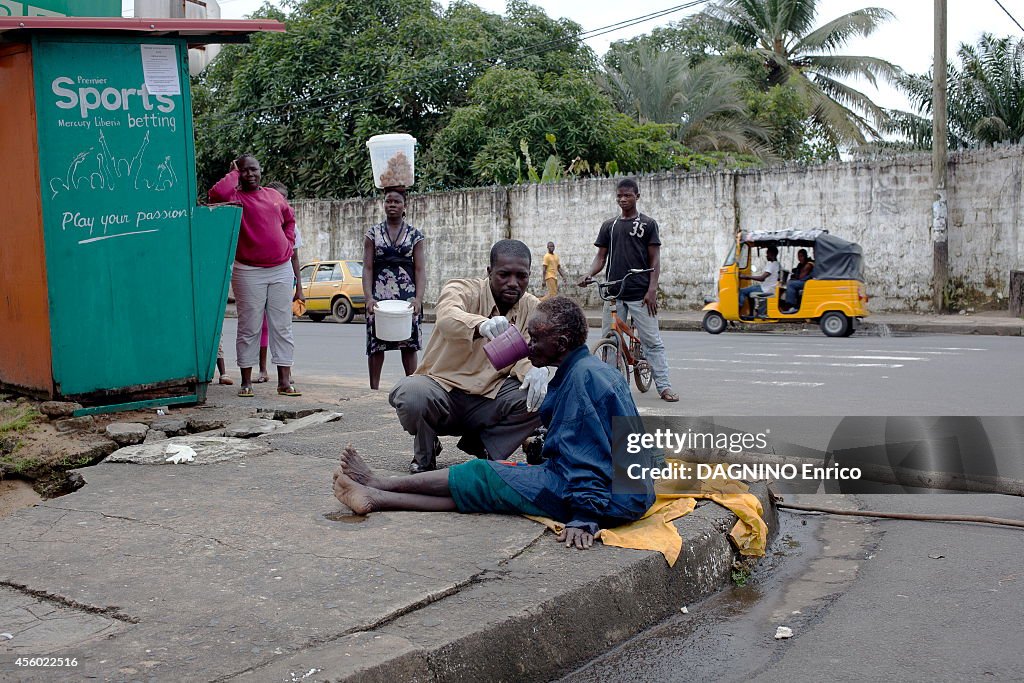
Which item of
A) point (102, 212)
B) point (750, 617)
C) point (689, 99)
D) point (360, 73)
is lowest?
point (750, 617)

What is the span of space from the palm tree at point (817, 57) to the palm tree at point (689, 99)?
6.86 feet

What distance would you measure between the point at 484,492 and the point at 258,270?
13.5 ft

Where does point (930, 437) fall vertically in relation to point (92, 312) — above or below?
below

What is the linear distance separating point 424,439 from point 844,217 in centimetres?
1512

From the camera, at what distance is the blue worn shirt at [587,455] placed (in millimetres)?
3781

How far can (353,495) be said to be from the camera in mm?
4195

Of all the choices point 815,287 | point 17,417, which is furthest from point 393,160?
point 815,287

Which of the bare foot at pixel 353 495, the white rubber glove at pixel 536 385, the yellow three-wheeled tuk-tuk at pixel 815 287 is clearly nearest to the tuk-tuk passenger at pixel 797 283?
the yellow three-wheeled tuk-tuk at pixel 815 287

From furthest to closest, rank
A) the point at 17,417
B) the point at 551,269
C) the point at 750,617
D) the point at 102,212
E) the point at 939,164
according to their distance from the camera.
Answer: the point at 551,269, the point at 939,164, the point at 102,212, the point at 17,417, the point at 750,617

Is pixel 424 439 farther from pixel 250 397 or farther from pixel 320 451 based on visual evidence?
pixel 250 397

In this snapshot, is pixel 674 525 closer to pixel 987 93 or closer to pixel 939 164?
pixel 939 164

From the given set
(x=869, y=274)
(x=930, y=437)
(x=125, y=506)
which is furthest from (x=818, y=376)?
(x=869, y=274)

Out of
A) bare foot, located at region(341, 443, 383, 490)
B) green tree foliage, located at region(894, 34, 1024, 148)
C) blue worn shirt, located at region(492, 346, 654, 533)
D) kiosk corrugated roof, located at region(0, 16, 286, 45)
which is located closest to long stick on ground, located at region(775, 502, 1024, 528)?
blue worn shirt, located at region(492, 346, 654, 533)

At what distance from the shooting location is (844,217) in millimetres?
18219
